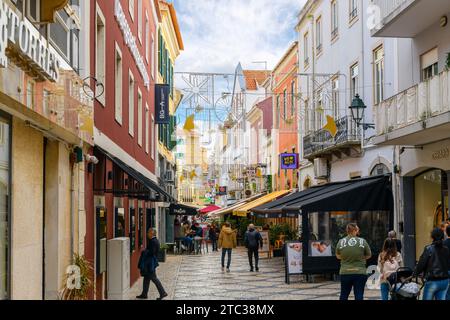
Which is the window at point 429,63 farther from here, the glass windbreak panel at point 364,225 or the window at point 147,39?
the window at point 147,39

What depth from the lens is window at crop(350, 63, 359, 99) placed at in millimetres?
21547

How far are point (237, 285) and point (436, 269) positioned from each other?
7.88 m

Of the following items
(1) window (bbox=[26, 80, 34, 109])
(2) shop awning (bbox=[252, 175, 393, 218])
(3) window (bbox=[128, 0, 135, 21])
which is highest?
(3) window (bbox=[128, 0, 135, 21])

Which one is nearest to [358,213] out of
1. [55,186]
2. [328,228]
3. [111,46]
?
[328,228]

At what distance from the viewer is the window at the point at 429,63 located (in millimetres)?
16375

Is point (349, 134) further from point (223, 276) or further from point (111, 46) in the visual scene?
point (111, 46)

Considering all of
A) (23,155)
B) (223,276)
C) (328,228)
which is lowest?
(223,276)

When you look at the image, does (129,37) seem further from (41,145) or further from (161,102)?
(161,102)

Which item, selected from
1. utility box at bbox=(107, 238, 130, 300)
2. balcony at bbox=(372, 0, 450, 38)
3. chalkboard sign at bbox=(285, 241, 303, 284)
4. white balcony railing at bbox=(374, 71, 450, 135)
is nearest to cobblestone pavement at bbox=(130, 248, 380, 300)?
chalkboard sign at bbox=(285, 241, 303, 284)

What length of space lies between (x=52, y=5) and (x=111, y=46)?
23.2ft

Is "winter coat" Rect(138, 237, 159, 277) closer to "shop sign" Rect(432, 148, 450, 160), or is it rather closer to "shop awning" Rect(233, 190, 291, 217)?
"shop sign" Rect(432, 148, 450, 160)

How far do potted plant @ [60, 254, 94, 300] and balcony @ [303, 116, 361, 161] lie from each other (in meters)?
12.9

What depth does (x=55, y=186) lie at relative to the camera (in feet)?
28.5

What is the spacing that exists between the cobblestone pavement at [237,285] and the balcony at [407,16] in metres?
6.72
